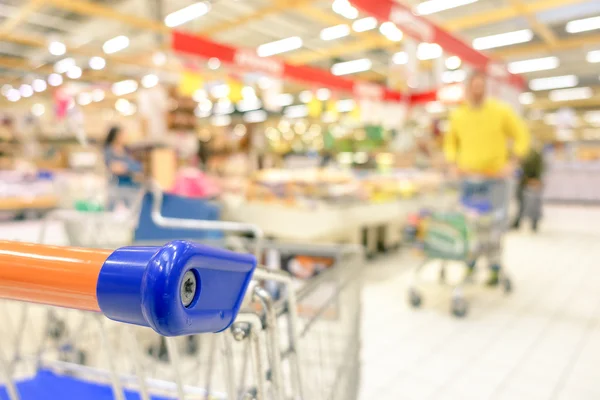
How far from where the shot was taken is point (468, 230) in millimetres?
3857

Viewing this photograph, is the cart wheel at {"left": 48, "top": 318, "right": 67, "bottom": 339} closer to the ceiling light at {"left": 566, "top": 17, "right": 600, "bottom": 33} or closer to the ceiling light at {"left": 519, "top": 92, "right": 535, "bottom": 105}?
the ceiling light at {"left": 566, "top": 17, "right": 600, "bottom": 33}

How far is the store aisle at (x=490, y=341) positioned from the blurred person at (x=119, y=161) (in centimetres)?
219

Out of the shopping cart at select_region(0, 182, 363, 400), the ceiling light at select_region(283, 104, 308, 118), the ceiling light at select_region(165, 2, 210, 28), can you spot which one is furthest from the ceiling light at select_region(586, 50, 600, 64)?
the shopping cart at select_region(0, 182, 363, 400)

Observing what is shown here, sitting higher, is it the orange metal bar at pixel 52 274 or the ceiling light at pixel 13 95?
the ceiling light at pixel 13 95

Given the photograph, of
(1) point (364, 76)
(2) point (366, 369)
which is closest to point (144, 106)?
(2) point (366, 369)

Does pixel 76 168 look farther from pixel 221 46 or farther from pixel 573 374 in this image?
pixel 573 374

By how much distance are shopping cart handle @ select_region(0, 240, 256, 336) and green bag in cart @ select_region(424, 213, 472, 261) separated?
140 inches

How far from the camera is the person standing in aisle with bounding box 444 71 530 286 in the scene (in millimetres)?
4340

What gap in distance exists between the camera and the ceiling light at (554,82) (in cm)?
1523

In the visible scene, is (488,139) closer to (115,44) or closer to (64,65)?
(115,44)

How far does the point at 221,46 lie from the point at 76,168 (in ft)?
21.3

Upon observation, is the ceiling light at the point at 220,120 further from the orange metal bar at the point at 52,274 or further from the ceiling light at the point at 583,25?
the orange metal bar at the point at 52,274

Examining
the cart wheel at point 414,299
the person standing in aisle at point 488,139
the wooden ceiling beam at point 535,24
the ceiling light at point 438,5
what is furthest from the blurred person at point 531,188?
the cart wheel at point 414,299

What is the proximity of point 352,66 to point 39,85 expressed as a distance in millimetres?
8283
